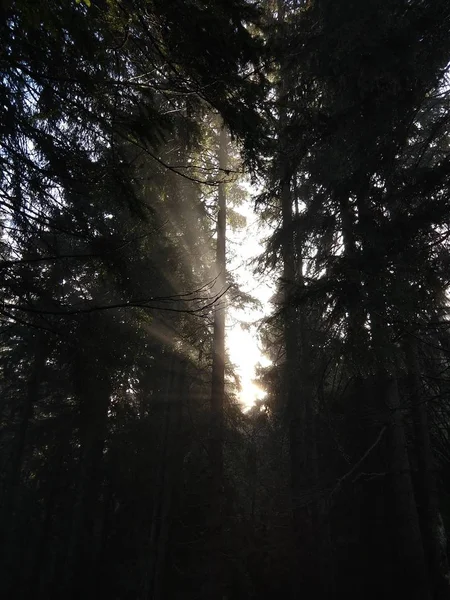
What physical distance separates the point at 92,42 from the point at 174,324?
32.7 ft

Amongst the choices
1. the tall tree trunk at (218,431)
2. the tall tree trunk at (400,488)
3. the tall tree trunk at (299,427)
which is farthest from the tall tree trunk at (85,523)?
the tall tree trunk at (400,488)

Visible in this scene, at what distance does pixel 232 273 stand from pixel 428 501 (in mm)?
8533

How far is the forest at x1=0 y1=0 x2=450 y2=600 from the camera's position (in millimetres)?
3957

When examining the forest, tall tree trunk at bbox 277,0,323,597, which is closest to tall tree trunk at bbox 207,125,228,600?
the forest

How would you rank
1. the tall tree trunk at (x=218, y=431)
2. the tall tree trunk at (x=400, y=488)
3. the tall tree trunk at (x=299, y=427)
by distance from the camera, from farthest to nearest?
the tall tree trunk at (x=299, y=427) < the tall tree trunk at (x=218, y=431) < the tall tree trunk at (x=400, y=488)

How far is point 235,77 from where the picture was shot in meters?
3.85

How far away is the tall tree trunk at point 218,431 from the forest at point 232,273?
0.22 feet

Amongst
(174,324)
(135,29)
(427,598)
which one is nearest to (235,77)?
(135,29)

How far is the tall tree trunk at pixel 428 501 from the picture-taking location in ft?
21.7

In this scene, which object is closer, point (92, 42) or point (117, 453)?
point (92, 42)

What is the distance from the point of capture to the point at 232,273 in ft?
45.1

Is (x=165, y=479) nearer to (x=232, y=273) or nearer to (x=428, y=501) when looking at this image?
(x=232, y=273)

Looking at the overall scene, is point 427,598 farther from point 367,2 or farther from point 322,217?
point 367,2

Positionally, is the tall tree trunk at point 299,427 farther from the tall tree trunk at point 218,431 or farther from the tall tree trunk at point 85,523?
the tall tree trunk at point 85,523
